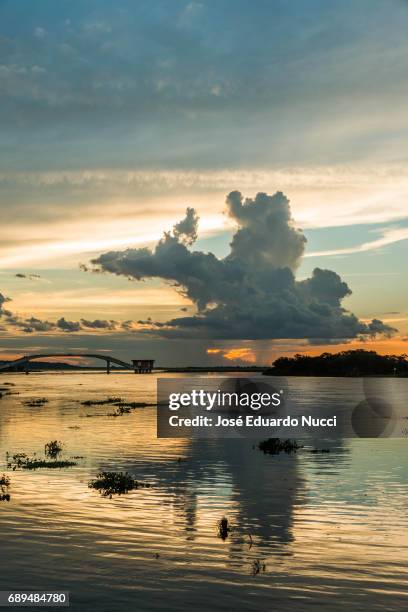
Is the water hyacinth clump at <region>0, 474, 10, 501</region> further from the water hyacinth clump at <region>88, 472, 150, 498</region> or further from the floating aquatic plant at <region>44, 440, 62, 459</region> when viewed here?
the floating aquatic plant at <region>44, 440, 62, 459</region>

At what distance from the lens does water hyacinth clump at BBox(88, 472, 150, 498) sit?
35.8 m

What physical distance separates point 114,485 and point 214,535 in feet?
35.7

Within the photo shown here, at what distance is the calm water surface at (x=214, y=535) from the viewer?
68.0ft

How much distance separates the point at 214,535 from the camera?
27109 mm

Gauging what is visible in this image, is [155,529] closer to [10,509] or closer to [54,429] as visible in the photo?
[10,509]

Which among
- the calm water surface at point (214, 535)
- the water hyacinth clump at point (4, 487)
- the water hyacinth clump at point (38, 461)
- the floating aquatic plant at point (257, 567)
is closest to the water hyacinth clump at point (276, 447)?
the calm water surface at point (214, 535)

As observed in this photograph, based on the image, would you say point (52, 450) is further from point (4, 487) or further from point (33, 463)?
point (4, 487)

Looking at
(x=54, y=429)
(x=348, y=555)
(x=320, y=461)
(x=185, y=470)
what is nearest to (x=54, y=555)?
(x=348, y=555)

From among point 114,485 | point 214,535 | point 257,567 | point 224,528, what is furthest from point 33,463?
point 257,567

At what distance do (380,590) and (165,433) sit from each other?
49.2 meters

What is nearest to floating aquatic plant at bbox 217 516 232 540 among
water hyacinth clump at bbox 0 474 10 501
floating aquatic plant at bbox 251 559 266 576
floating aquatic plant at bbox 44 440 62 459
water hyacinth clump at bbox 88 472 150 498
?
floating aquatic plant at bbox 251 559 266 576

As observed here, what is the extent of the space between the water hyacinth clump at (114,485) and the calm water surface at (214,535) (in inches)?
23.2

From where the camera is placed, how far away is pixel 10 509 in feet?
103

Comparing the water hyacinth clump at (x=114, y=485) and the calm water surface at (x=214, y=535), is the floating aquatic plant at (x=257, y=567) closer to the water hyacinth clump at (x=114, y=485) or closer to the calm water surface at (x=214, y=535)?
the calm water surface at (x=214, y=535)
